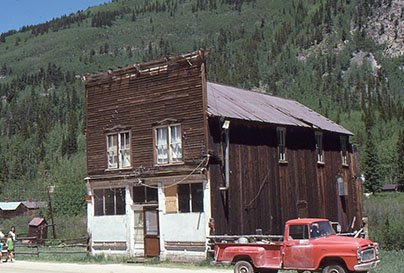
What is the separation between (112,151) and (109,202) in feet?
8.54

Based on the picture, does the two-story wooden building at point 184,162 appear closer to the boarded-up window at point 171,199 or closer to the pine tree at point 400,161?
the boarded-up window at point 171,199

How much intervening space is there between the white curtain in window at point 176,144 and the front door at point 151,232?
275 cm

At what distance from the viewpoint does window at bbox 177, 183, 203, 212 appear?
27969 millimetres

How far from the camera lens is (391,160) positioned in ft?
461

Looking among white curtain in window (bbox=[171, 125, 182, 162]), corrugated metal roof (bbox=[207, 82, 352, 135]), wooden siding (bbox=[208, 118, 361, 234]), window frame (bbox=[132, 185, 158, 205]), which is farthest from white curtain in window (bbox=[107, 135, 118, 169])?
wooden siding (bbox=[208, 118, 361, 234])

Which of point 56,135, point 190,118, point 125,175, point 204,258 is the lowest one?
point 204,258

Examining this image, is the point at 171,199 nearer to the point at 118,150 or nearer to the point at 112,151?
the point at 118,150

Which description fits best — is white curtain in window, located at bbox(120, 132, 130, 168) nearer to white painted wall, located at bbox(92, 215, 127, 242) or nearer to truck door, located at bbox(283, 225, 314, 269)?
white painted wall, located at bbox(92, 215, 127, 242)

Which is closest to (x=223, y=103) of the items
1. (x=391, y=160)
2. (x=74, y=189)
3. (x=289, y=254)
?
(x=289, y=254)

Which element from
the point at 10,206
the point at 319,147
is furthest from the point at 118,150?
the point at 10,206

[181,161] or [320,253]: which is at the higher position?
[181,161]

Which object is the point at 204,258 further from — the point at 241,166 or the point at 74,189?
the point at 74,189

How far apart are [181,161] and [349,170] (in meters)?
15.4

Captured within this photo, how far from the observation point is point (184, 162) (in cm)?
2839
